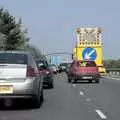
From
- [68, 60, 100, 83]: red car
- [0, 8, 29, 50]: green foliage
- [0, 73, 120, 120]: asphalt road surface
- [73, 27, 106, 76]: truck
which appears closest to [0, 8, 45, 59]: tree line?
[0, 8, 29, 50]: green foliage

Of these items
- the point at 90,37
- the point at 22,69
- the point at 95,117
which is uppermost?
the point at 90,37

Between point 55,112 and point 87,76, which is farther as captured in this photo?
point 87,76

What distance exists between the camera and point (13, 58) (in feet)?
59.4

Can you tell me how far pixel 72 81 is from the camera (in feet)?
134

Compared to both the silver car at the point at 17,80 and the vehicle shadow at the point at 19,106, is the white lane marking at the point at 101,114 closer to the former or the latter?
the silver car at the point at 17,80

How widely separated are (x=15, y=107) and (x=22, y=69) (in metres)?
1.75

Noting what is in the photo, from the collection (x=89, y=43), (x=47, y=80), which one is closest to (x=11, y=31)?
(x=89, y=43)

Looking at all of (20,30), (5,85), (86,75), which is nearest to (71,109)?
(5,85)

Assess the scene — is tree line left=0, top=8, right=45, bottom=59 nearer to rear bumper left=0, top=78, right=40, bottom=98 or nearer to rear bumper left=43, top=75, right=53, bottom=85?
rear bumper left=43, top=75, right=53, bottom=85

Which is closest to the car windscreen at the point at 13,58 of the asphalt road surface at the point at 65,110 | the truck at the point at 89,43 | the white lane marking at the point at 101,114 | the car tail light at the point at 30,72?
the car tail light at the point at 30,72

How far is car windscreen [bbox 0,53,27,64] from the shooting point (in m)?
17.8

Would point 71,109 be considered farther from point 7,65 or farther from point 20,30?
point 20,30

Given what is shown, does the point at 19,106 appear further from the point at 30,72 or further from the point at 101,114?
the point at 101,114

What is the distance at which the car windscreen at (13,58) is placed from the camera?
17.8 m
